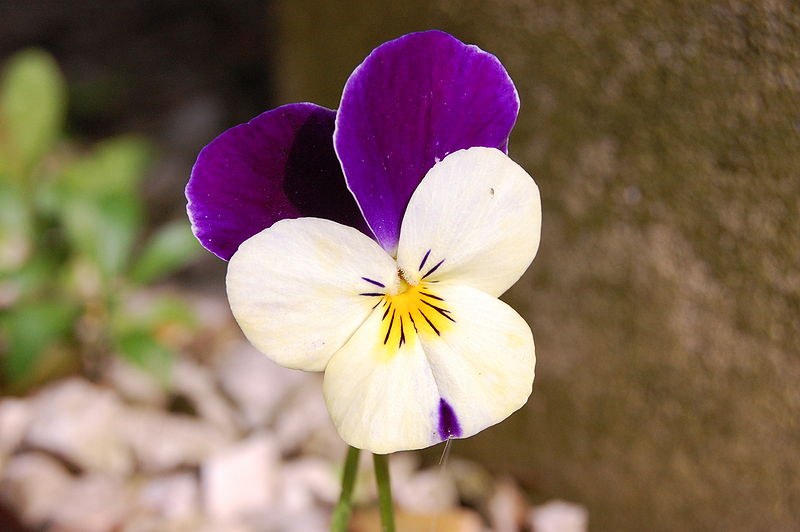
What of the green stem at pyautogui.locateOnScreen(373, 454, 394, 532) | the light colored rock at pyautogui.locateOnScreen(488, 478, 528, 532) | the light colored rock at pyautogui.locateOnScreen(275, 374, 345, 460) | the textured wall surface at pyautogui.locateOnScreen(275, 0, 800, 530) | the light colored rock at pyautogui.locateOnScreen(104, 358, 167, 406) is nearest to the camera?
the green stem at pyautogui.locateOnScreen(373, 454, 394, 532)

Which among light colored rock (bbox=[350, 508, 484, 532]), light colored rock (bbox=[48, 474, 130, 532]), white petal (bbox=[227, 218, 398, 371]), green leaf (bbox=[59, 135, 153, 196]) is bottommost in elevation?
light colored rock (bbox=[350, 508, 484, 532])

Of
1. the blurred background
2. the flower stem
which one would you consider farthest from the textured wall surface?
the flower stem

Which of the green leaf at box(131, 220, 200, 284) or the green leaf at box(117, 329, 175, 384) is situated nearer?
the green leaf at box(117, 329, 175, 384)

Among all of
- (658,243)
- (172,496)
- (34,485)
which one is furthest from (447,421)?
(34,485)

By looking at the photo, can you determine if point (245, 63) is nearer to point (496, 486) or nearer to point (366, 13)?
point (366, 13)

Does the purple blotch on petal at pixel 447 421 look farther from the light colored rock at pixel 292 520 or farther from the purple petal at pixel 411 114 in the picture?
the light colored rock at pixel 292 520

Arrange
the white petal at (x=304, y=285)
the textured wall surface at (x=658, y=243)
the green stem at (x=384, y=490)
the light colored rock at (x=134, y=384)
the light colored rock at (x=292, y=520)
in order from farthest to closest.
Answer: the light colored rock at (x=134, y=384)
the light colored rock at (x=292, y=520)
the textured wall surface at (x=658, y=243)
the green stem at (x=384, y=490)
the white petal at (x=304, y=285)

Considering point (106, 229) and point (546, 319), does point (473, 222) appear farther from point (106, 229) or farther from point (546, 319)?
point (106, 229)

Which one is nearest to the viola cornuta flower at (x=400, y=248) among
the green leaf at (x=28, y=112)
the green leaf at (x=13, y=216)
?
the green leaf at (x=13, y=216)

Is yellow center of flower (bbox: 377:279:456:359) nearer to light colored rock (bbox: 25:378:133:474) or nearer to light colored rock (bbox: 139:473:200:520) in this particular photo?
light colored rock (bbox: 139:473:200:520)
